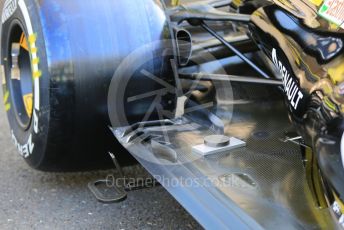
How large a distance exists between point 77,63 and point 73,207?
739 mm

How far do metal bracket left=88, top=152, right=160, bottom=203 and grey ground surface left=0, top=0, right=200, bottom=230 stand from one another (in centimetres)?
6

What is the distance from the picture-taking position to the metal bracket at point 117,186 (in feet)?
8.04

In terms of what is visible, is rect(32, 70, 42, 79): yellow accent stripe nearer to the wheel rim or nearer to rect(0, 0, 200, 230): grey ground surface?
the wheel rim

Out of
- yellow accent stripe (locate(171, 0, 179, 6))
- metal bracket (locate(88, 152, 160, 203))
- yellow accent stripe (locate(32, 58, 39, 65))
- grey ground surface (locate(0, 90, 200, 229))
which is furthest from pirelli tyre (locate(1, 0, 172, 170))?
yellow accent stripe (locate(171, 0, 179, 6))

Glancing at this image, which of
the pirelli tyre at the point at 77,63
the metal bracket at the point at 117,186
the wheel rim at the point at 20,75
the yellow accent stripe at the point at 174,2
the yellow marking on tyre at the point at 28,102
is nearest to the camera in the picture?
the pirelli tyre at the point at 77,63

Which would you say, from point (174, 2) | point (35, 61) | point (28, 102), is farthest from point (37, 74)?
point (174, 2)

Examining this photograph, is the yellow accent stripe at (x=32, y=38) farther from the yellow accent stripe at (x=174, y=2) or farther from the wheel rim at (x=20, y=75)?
the yellow accent stripe at (x=174, y=2)

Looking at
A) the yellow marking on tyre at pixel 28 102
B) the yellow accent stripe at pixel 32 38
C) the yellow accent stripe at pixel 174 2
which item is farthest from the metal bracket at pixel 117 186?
the yellow accent stripe at pixel 174 2

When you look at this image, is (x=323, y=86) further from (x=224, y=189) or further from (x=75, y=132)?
(x=75, y=132)

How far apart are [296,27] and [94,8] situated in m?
0.90

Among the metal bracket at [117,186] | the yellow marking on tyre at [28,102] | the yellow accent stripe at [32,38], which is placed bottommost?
the metal bracket at [117,186]

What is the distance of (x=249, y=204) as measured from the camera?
A: 5.66 feet

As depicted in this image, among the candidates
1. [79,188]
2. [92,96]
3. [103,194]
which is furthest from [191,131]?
[79,188]

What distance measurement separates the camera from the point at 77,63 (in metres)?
2.25
